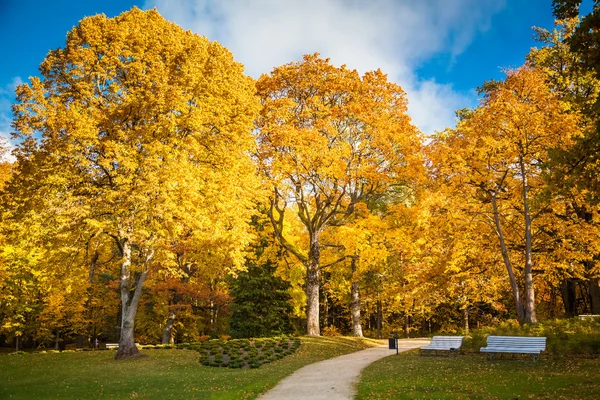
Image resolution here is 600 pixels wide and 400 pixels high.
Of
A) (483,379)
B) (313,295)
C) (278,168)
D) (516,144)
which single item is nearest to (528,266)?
(516,144)

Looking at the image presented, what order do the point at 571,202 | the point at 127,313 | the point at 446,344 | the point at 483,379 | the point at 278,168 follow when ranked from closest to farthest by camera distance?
1. the point at 483,379
2. the point at 446,344
3. the point at 127,313
4. the point at 571,202
5. the point at 278,168

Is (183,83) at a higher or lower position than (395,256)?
higher

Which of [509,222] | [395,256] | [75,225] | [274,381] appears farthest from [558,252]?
[75,225]

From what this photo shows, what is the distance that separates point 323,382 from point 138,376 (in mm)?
6449

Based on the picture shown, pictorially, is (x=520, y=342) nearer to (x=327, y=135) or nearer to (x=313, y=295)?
(x=313, y=295)

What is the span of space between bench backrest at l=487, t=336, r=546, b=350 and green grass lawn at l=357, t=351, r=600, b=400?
0.49 metres

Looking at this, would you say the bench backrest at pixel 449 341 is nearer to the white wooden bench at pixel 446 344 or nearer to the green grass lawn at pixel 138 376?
the white wooden bench at pixel 446 344

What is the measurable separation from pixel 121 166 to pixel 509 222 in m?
18.7

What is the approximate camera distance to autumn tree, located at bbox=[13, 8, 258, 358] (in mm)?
16344

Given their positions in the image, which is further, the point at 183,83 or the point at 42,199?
the point at 183,83

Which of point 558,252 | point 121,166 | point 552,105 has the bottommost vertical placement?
point 558,252

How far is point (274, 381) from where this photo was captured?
14.0 m

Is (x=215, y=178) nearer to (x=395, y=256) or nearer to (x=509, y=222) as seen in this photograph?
(x=509, y=222)

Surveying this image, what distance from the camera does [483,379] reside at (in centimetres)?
1172
